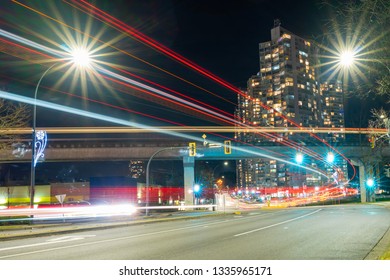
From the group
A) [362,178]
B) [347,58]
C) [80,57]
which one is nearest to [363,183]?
[362,178]

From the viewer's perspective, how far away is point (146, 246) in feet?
40.2

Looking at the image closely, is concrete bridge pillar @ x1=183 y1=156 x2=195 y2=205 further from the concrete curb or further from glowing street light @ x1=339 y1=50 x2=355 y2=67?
glowing street light @ x1=339 y1=50 x2=355 y2=67

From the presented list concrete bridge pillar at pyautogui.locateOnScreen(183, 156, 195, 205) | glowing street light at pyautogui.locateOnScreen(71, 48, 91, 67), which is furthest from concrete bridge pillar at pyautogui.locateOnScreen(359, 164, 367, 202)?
glowing street light at pyautogui.locateOnScreen(71, 48, 91, 67)

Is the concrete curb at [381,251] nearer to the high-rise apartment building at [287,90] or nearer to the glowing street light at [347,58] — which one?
the glowing street light at [347,58]

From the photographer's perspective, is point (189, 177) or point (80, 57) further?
point (189, 177)

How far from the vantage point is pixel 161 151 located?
185ft

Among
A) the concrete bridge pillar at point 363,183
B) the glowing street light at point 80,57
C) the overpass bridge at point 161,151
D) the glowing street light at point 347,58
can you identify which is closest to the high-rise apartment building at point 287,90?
the concrete bridge pillar at point 363,183

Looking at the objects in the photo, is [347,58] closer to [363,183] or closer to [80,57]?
[80,57]

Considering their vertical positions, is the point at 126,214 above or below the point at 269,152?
below

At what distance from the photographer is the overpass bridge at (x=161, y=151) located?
5522 centimetres

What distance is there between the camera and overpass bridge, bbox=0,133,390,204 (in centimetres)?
5522

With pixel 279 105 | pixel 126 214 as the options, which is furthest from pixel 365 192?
pixel 279 105
